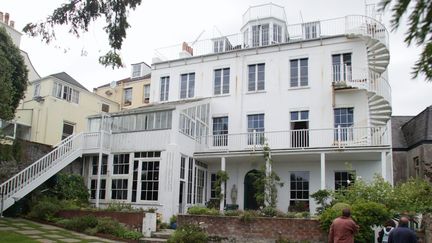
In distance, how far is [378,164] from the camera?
20000 mm

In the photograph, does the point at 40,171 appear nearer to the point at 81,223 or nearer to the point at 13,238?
the point at 81,223

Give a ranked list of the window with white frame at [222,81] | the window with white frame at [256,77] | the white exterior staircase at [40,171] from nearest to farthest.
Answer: the white exterior staircase at [40,171]
the window with white frame at [256,77]
the window with white frame at [222,81]

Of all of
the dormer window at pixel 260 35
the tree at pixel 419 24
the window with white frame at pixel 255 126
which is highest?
the dormer window at pixel 260 35

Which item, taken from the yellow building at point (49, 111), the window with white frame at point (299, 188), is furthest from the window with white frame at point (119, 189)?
the window with white frame at point (299, 188)

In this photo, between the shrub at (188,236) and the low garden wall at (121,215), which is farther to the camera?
the low garden wall at (121,215)

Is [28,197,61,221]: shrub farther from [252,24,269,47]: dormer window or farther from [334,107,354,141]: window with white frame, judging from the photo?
[252,24,269,47]: dormer window

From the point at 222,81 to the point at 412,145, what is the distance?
45.1ft

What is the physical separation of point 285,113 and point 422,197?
30.1ft

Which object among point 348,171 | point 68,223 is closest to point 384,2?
point 68,223

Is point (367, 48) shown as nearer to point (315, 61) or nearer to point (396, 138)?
point (315, 61)

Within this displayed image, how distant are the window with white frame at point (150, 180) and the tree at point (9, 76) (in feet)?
20.7

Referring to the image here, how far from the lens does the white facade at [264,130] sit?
19.8 m

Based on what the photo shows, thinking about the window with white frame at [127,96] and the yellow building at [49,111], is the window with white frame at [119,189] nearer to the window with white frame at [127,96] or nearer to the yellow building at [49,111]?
the yellow building at [49,111]

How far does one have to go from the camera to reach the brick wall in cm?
1378
